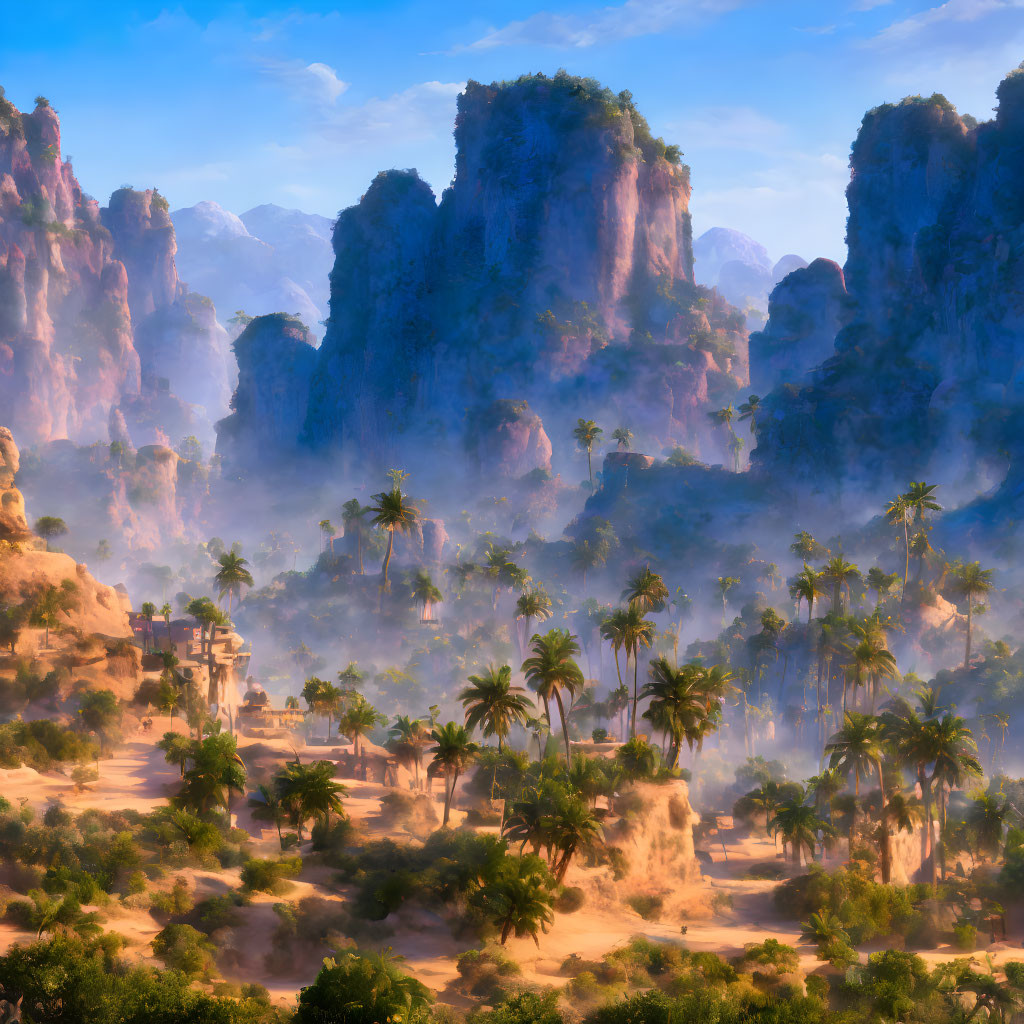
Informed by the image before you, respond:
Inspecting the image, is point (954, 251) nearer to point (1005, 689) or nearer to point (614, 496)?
point (614, 496)

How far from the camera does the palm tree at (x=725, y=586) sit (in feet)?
397

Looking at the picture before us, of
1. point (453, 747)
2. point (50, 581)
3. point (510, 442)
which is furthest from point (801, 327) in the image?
point (50, 581)

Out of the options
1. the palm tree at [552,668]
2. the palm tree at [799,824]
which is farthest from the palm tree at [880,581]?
the palm tree at [552,668]

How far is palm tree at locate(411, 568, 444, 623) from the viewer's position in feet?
413

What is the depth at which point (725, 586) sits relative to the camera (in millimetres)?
121688

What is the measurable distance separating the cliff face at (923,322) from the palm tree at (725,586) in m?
26.2

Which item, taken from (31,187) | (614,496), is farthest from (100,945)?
(31,187)

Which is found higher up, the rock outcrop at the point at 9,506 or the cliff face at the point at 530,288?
the cliff face at the point at 530,288

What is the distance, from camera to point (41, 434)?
18562 centimetres

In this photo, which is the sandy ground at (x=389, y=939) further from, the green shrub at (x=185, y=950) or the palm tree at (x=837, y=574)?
the palm tree at (x=837, y=574)

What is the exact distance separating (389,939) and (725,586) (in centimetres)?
8925

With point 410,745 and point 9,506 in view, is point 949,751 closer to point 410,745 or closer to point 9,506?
point 410,745

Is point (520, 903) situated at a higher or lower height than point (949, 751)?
lower

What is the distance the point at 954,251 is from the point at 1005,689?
7993 centimetres
